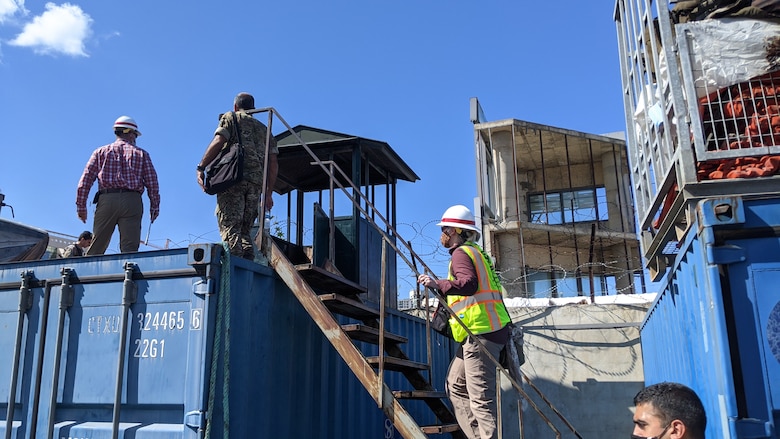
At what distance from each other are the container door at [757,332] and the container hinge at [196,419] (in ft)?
9.64

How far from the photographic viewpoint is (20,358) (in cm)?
432

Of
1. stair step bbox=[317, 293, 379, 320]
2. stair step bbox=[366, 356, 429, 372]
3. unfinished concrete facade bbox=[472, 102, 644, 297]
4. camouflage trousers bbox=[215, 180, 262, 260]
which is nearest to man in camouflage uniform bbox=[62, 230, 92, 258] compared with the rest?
camouflage trousers bbox=[215, 180, 262, 260]

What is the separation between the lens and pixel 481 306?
4.48m

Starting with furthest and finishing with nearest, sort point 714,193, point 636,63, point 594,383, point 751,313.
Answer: point 594,383 → point 636,63 → point 714,193 → point 751,313

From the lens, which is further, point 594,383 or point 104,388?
point 594,383

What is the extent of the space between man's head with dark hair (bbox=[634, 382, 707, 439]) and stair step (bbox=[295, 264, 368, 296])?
2810 millimetres

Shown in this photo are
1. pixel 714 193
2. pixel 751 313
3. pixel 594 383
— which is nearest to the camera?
pixel 751 313

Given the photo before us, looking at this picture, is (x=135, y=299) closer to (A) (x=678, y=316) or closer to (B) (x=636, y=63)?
(A) (x=678, y=316)

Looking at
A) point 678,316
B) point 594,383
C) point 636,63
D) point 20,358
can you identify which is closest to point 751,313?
point 678,316

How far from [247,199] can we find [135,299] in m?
1.25

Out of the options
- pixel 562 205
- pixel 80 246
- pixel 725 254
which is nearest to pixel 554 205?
pixel 562 205

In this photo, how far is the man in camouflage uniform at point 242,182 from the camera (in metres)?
4.77

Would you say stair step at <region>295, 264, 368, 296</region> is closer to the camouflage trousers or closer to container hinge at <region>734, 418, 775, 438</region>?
the camouflage trousers

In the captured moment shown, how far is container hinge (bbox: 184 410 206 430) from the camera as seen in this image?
378 cm
